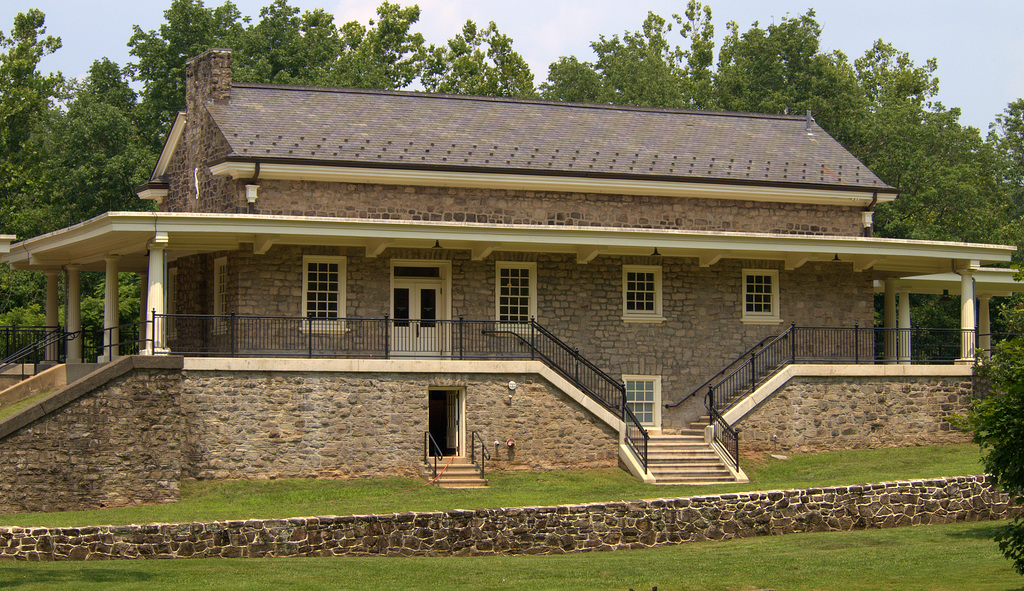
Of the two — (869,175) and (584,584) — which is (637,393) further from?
(584,584)

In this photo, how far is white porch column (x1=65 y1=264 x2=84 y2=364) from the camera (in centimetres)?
2781

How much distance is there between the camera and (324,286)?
82.6 ft

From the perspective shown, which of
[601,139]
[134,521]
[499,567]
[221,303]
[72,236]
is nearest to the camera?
[499,567]

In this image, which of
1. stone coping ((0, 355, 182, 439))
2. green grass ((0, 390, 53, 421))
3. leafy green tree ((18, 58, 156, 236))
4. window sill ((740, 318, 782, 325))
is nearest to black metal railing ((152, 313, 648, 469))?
stone coping ((0, 355, 182, 439))

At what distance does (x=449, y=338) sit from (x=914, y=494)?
970 centimetres

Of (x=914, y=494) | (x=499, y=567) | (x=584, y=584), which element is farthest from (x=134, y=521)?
(x=914, y=494)

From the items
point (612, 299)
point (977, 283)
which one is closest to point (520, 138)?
point (612, 299)

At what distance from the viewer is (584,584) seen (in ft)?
51.3

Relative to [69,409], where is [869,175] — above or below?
above

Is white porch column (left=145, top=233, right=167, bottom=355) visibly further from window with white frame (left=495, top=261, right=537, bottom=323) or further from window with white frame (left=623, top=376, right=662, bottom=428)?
window with white frame (left=623, top=376, right=662, bottom=428)

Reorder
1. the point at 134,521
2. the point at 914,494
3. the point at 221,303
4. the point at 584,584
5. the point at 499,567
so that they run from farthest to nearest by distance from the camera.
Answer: the point at 221,303, the point at 914,494, the point at 134,521, the point at 499,567, the point at 584,584

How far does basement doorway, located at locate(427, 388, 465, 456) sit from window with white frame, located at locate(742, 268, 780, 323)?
289 inches

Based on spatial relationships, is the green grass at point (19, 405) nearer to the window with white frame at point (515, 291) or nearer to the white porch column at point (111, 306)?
the white porch column at point (111, 306)

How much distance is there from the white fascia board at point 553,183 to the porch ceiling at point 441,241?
6.14 feet
